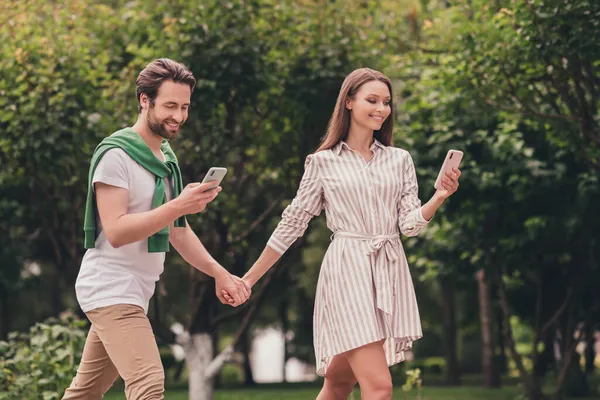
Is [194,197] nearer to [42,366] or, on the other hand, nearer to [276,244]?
[276,244]

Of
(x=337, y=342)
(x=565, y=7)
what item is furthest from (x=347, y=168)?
(x=565, y=7)

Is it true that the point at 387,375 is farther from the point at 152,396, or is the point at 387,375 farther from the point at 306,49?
the point at 306,49

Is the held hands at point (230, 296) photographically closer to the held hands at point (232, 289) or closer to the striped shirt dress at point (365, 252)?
the held hands at point (232, 289)

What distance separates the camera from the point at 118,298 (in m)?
4.49

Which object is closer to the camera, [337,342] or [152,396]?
[152,396]

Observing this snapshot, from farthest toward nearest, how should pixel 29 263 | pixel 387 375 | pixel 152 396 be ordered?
1. pixel 29 263
2. pixel 387 375
3. pixel 152 396

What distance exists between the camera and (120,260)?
4.54m

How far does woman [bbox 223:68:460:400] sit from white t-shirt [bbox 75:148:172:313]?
1.07 meters

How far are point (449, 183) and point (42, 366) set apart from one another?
5263mm

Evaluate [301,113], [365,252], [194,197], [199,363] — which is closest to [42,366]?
[199,363]

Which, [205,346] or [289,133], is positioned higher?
[289,133]

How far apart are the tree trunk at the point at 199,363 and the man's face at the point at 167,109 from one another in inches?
333

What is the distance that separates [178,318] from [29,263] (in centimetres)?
1449

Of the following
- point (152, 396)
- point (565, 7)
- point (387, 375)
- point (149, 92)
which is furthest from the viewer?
point (565, 7)
